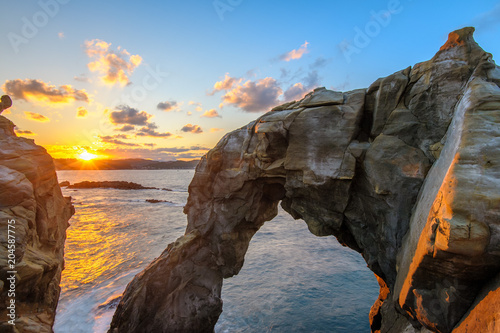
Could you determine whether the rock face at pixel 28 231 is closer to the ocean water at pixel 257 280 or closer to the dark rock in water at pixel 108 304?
the dark rock in water at pixel 108 304

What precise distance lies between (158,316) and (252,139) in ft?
37.6

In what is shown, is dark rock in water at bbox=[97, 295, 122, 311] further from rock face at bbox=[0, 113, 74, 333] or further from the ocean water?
rock face at bbox=[0, 113, 74, 333]

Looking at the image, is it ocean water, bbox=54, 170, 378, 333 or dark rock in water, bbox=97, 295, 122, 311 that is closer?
ocean water, bbox=54, 170, 378, 333

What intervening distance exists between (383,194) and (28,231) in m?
14.3

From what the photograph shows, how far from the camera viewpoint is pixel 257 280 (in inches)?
913

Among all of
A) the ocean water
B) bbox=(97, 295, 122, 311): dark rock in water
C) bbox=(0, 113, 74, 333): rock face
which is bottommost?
the ocean water

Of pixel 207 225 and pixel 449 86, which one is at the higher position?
pixel 449 86

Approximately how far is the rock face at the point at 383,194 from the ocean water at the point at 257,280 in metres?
4.23

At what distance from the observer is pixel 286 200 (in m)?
14.8

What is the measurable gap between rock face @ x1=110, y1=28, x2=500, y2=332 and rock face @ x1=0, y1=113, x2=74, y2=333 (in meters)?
4.30

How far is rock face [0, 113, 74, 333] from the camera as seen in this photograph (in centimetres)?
802

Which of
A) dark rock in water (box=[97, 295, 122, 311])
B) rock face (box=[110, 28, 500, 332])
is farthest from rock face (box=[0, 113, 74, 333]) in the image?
dark rock in water (box=[97, 295, 122, 311])

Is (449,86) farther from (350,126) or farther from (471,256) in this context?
(471,256)

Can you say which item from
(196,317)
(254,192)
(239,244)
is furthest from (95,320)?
(254,192)
